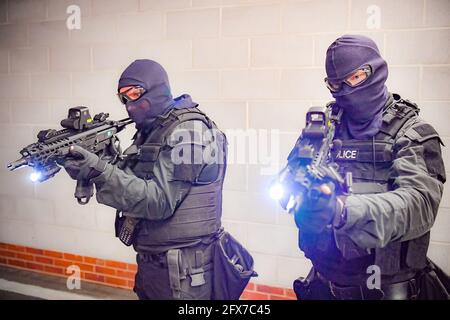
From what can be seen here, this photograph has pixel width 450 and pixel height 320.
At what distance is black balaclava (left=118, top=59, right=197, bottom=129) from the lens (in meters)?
1.50

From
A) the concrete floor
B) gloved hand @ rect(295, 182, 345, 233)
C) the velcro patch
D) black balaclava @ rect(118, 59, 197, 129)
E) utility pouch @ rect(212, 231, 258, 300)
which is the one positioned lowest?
the concrete floor

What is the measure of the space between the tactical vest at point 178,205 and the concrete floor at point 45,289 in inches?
33.4

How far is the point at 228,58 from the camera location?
6.14ft

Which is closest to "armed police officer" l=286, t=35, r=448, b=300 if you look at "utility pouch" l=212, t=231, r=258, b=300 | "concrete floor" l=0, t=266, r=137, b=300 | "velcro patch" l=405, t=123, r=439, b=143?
"velcro patch" l=405, t=123, r=439, b=143

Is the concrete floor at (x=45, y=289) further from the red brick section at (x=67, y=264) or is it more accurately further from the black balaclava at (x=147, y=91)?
the black balaclava at (x=147, y=91)

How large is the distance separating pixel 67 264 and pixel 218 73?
147 cm

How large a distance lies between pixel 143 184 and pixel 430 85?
3.93 ft

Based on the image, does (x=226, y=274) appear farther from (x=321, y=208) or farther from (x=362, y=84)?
(x=362, y=84)

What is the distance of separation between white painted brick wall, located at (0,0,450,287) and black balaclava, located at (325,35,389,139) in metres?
0.48

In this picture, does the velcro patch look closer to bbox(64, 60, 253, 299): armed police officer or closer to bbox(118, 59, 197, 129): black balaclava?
bbox(64, 60, 253, 299): armed police officer

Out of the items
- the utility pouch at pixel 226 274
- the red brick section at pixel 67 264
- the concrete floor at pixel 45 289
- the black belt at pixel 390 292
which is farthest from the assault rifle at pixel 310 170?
the concrete floor at pixel 45 289

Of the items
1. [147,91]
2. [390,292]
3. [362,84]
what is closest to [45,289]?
[147,91]

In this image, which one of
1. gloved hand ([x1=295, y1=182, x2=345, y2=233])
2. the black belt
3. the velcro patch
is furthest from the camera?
the black belt
